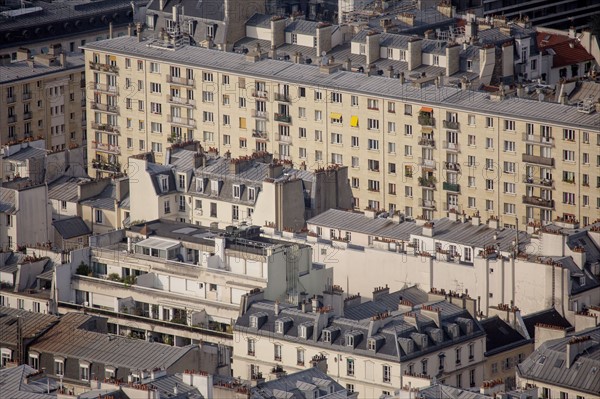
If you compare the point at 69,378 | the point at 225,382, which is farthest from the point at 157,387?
the point at 69,378

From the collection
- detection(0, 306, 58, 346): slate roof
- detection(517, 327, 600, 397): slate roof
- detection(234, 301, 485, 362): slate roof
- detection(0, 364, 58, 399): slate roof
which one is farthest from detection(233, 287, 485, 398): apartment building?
detection(0, 364, 58, 399): slate roof

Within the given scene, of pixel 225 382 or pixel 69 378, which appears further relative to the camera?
pixel 69 378

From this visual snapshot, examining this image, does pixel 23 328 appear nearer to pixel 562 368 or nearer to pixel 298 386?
pixel 298 386

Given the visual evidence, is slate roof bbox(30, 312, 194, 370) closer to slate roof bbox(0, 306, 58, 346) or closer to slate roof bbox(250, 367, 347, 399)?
slate roof bbox(0, 306, 58, 346)

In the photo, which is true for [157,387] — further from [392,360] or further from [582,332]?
[582,332]
